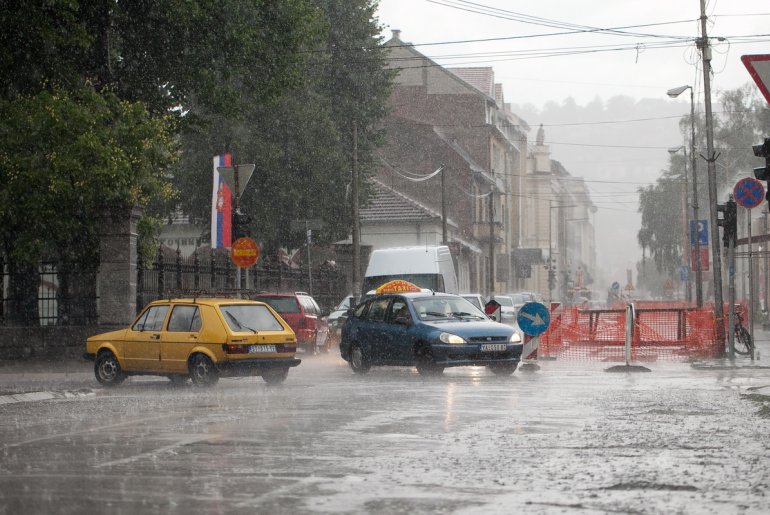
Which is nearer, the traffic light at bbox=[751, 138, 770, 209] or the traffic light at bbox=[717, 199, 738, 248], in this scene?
the traffic light at bbox=[751, 138, 770, 209]

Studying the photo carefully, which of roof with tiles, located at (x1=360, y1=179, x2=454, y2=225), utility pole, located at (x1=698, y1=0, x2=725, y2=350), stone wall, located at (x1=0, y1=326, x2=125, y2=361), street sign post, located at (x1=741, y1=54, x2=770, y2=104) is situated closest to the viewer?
street sign post, located at (x1=741, y1=54, x2=770, y2=104)

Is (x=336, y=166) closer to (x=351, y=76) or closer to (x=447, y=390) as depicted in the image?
(x=351, y=76)

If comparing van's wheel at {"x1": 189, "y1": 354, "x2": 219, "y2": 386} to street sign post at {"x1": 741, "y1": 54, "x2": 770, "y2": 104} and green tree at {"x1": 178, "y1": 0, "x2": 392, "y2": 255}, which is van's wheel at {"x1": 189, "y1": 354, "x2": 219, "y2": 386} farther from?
green tree at {"x1": 178, "y1": 0, "x2": 392, "y2": 255}

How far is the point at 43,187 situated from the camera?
25.4 metres

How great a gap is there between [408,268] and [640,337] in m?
7.28

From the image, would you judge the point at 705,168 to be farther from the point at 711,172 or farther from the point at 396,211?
the point at 711,172

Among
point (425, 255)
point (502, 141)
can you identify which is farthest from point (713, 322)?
point (502, 141)

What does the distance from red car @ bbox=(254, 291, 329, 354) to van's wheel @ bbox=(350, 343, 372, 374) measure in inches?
301

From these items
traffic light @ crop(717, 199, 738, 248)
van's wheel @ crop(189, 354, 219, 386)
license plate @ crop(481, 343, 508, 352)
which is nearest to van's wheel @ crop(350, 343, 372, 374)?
license plate @ crop(481, 343, 508, 352)

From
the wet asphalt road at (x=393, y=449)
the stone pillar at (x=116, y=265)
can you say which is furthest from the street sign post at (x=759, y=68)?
the stone pillar at (x=116, y=265)

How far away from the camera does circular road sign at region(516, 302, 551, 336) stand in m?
25.1

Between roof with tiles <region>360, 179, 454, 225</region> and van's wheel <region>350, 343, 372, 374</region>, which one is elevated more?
roof with tiles <region>360, 179, 454, 225</region>

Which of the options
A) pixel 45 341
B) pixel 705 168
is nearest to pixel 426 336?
pixel 45 341

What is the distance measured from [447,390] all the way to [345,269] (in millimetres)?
41455
